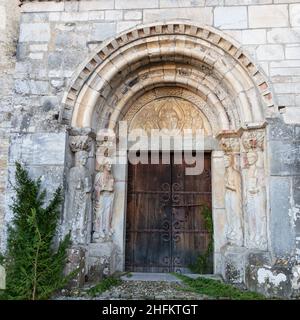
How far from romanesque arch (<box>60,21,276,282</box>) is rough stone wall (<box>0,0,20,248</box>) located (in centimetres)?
138

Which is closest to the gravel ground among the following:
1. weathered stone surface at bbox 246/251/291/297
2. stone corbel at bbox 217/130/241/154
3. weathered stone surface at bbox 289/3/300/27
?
weathered stone surface at bbox 246/251/291/297

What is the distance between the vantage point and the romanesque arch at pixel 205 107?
4.62 metres

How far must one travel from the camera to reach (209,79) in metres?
5.19

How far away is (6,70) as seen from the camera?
5.72m

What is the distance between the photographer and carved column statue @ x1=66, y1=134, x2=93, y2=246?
4621 mm

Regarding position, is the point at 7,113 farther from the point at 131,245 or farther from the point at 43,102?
the point at 131,245

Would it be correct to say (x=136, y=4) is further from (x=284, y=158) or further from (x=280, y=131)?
(x=284, y=158)

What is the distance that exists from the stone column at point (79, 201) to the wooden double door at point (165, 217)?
806mm

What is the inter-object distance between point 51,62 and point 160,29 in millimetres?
1561

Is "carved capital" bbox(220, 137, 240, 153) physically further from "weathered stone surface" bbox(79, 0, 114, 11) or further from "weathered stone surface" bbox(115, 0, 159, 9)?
"weathered stone surface" bbox(79, 0, 114, 11)

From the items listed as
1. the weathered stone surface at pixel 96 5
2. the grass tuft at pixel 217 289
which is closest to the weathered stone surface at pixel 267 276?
the grass tuft at pixel 217 289

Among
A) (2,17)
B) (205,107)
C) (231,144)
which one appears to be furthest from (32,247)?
(2,17)

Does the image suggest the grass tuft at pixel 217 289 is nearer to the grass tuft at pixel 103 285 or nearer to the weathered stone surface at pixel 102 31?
the grass tuft at pixel 103 285

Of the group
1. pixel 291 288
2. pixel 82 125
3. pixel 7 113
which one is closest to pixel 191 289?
pixel 291 288
